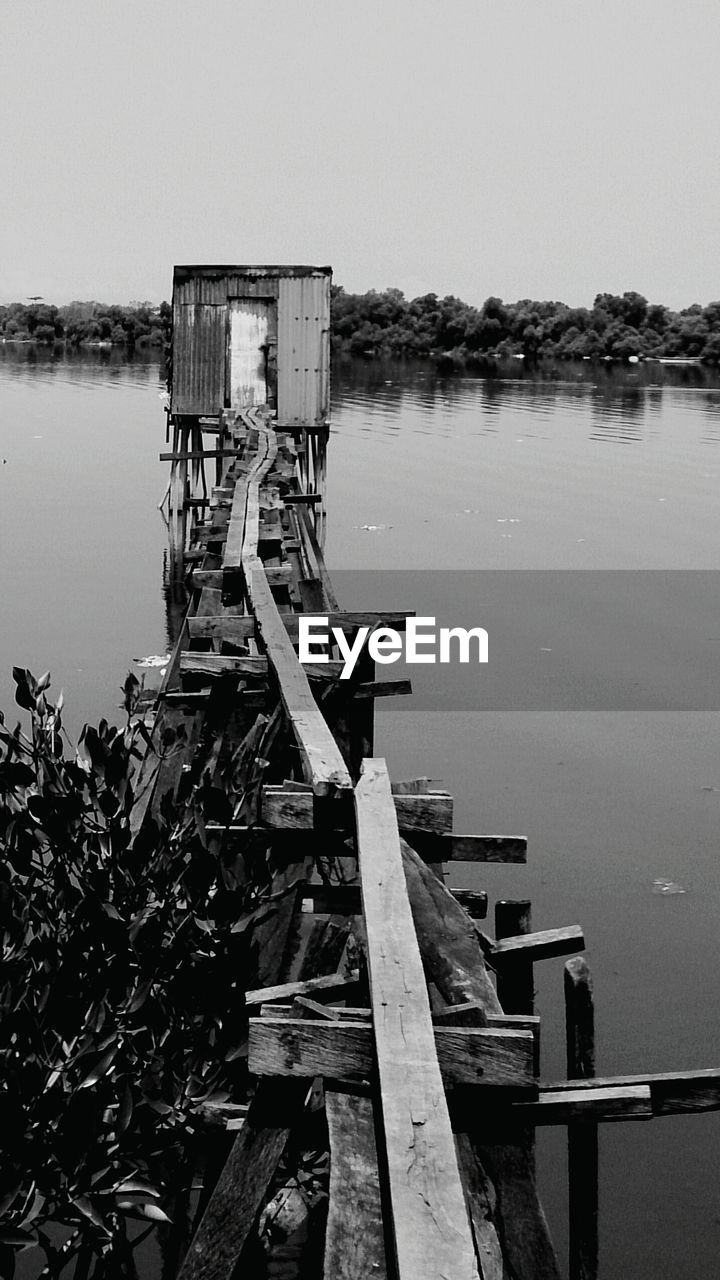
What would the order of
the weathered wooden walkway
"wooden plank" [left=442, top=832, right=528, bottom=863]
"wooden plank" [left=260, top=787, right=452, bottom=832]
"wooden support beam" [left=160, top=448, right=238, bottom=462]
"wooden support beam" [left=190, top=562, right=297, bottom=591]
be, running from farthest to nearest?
"wooden support beam" [left=160, top=448, right=238, bottom=462]
"wooden support beam" [left=190, top=562, right=297, bottom=591]
"wooden plank" [left=442, top=832, right=528, bottom=863]
"wooden plank" [left=260, top=787, right=452, bottom=832]
the weathered wooden walkway

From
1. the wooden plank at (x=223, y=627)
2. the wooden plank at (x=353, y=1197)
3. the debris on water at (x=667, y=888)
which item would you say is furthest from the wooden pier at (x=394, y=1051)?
the debris on water at (x=667, y=888)

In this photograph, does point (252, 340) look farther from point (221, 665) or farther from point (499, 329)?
point (499, 329)

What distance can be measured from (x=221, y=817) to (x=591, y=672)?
45.4 ft

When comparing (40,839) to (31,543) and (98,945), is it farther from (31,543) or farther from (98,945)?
(31,543)

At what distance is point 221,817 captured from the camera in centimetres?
508

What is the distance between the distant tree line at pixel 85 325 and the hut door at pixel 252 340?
106984mm

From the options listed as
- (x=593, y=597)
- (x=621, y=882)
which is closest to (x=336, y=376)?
(x=593, y=597)

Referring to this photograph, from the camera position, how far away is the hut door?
26.7 m

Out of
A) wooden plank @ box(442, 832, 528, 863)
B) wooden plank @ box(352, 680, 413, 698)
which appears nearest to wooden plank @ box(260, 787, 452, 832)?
wooden plank @ box(442, 832, 528, 863)

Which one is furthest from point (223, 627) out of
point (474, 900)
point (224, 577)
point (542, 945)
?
point (542, 945)

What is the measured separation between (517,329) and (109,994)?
122877 millimetres

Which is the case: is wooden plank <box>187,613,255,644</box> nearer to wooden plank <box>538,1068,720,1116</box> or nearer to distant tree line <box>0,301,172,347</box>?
wooden plank <box>538,1068,720,1116</box>

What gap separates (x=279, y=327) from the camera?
26.6 meters

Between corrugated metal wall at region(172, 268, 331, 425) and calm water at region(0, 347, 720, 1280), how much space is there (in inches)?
135
